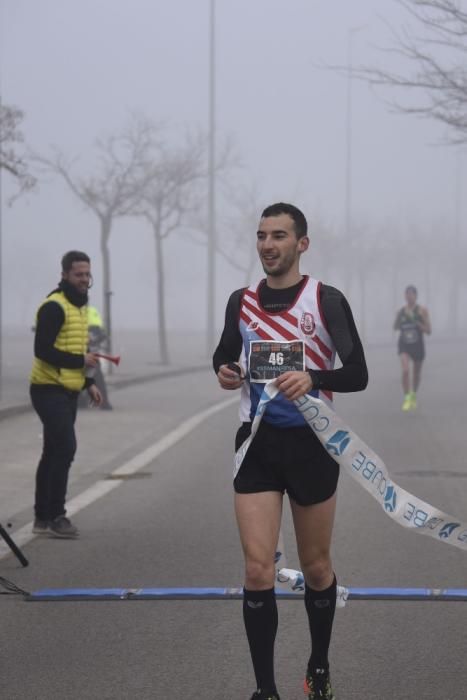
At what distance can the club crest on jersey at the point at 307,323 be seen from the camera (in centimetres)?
491

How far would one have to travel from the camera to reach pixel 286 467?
15.9 feet

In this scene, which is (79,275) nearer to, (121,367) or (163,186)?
(121,367)

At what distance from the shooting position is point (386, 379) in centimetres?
2944

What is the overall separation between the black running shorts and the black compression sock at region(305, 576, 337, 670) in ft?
A: 1.24

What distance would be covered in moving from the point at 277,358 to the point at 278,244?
1.42ft

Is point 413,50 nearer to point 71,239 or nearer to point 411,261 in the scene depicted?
point 411,261

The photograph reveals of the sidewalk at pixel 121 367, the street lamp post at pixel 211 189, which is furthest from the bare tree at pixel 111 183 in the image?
the sidewalk at pixel 121 367

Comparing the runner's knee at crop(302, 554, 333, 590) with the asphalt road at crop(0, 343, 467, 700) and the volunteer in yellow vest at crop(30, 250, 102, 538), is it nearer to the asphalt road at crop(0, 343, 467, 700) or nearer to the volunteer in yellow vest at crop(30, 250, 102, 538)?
the asphalt road at crop(0, 343, 467, 700)

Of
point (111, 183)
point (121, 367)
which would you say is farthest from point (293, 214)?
point (111, 183)

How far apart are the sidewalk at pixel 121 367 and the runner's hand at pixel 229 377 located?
1315 centimetres

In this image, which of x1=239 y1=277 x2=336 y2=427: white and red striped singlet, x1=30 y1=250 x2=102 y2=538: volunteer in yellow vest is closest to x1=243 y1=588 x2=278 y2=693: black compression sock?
x1=239 y1=277 x2=336 y2=427: white and red striped singlet

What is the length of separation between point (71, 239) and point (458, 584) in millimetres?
177750

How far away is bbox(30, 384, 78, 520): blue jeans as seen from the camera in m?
8.53

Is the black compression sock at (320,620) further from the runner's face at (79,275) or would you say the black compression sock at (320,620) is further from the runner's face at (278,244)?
the runner's face at (79,275)
